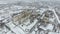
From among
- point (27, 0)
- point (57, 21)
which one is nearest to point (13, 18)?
point (57, 21)

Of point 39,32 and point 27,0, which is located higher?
point 27,0

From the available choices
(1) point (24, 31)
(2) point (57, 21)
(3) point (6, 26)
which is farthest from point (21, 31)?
(2) point (57, 21)

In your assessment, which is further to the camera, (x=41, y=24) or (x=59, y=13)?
(x=59, y=13)

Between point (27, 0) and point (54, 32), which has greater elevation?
point (27, 0)

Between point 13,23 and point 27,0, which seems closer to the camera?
point 13,23

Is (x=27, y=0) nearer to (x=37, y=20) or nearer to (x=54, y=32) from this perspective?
(x=37, y=20)

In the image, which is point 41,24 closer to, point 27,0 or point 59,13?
point 59,13

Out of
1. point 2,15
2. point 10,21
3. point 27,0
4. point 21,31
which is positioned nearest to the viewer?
point 21,31

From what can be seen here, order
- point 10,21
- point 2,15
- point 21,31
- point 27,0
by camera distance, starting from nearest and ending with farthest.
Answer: point 21,31 → point 10,21 → point 2,15 → point 27,0
